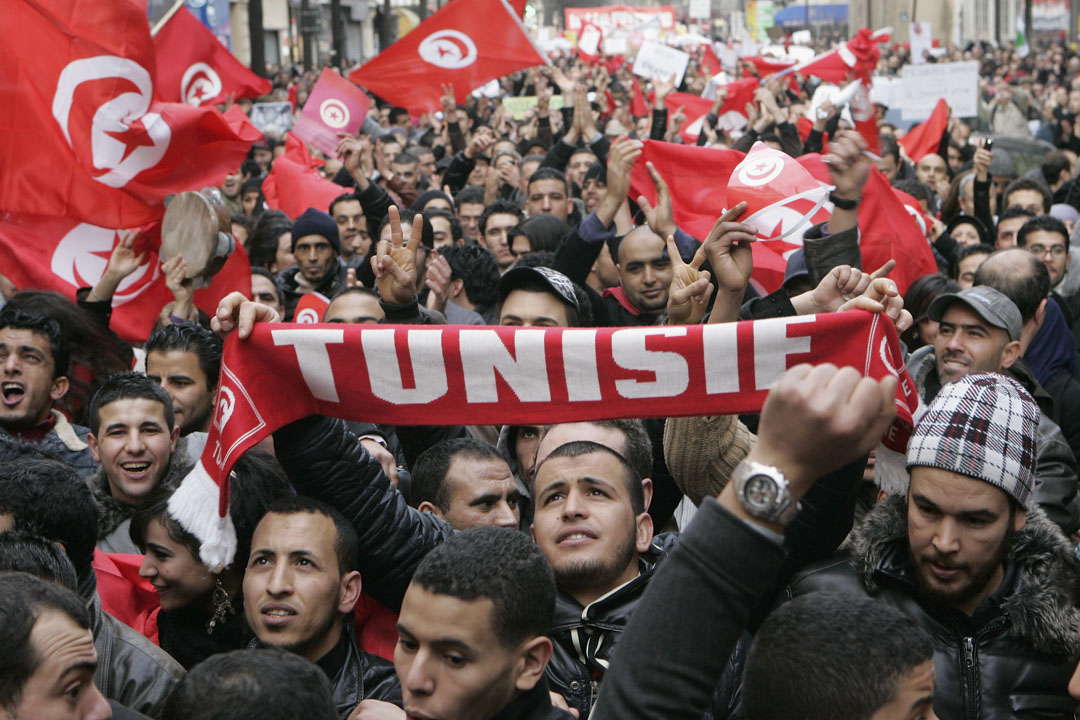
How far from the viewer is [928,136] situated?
12898mm

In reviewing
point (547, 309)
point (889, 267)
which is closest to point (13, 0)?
point (547, 309)

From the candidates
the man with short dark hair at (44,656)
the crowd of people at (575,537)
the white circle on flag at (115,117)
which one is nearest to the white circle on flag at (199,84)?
the white circle on flag at (115,117)

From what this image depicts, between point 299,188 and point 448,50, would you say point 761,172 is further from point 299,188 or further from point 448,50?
point 448,50

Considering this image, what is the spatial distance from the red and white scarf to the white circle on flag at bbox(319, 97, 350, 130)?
8825 millimetres

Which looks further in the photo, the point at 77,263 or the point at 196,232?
the point at 77,263

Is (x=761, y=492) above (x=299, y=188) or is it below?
above

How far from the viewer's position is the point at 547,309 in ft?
15.9

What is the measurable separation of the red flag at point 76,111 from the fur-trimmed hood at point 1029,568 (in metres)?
4.33

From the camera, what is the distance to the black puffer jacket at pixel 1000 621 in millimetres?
2707

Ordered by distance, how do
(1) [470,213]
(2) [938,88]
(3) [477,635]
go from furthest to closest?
(2) [938,88] < (1) [470,213] < (3) [477,635]

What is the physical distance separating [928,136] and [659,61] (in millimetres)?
2760

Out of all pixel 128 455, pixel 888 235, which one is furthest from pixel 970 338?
pixel 128 455

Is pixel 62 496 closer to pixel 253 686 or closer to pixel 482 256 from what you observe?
pixel 253 686

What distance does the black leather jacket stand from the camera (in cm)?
289
